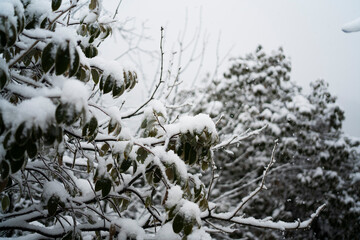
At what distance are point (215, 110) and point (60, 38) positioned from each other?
503cm

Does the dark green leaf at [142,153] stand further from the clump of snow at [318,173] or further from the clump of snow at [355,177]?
the clump of snow at [355,177]

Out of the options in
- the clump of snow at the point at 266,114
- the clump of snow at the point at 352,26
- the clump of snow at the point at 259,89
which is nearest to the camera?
the clump of snow at the point at 352,26

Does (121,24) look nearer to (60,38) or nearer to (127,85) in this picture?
(127,85)

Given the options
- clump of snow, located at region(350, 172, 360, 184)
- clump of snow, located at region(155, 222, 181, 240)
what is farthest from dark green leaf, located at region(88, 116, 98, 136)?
clump of snow, located at region(350, 172, 360, 184)

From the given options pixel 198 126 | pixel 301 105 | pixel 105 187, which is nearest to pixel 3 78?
pixel 105 187

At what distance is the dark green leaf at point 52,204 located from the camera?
1.04 m

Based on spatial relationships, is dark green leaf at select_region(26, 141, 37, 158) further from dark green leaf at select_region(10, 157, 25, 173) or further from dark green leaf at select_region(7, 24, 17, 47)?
dark green leaf at select_region(7, 24, 17, 47)

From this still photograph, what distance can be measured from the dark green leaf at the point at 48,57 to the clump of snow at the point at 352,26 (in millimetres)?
2331

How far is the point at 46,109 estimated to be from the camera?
29.2 inches

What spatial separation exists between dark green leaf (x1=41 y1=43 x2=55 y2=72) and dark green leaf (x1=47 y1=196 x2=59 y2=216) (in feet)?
1.82

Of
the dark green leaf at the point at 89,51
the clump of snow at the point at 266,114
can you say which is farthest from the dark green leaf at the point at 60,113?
the clump of snow at the point at 266,114

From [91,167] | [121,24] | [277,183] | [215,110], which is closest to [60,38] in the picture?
[91,167]

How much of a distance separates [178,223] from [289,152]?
523 cm

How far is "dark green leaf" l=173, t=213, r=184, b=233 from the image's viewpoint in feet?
3.06
